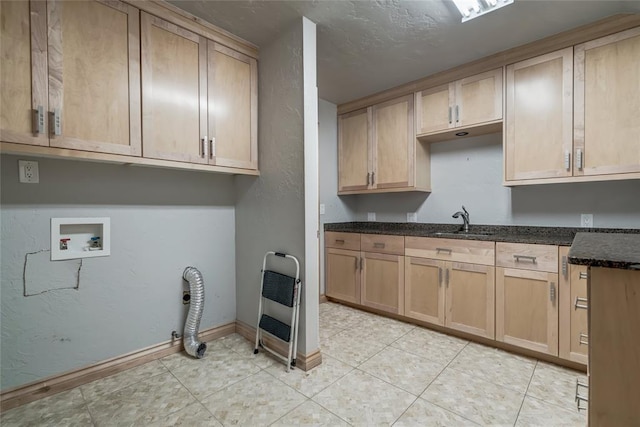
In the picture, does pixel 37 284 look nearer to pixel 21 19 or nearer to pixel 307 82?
pixel 21 19

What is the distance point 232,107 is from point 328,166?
5.23 feet

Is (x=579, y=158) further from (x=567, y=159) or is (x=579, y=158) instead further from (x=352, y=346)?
(x=352, y=346)

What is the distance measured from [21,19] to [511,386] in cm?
338

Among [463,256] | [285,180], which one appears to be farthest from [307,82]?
[463,256]

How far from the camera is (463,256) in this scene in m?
2.47

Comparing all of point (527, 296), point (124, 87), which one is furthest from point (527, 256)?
point (124, 87)

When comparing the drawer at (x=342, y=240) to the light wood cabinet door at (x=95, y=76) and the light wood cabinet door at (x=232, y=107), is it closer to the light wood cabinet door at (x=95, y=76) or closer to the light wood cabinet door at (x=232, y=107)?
the light wood cabinet door at (x=232, y=107)

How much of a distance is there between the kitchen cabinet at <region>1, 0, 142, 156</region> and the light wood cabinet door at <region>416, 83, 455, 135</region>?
244 cm

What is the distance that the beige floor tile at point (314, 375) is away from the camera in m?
1.81

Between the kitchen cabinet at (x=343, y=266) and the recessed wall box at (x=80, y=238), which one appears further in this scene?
the kitchen cabinet at (x=343, y=266)

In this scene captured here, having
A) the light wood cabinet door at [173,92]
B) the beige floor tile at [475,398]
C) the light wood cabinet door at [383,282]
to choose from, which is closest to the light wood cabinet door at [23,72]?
the light wood cabinet door at [173,92]

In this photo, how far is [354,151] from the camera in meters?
3.47

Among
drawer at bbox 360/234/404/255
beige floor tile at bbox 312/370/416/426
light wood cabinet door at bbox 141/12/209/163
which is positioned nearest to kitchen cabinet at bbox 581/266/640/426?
beige floor tile at bbox 312/370/416/426

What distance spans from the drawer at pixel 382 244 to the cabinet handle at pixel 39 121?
263cm
